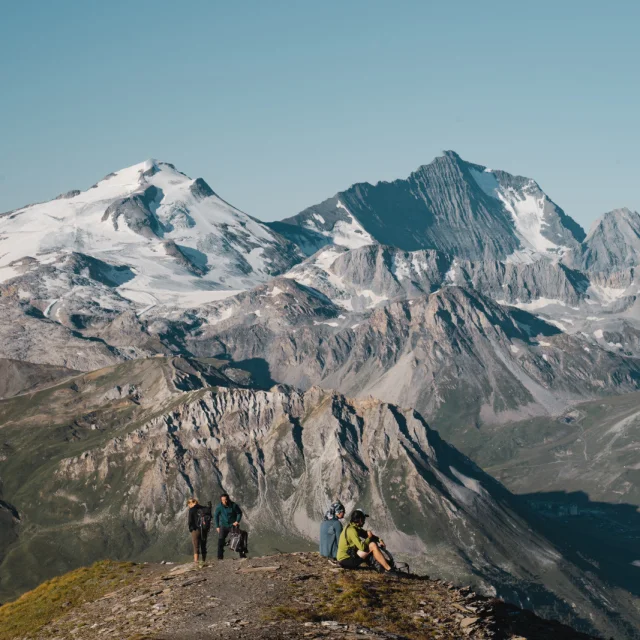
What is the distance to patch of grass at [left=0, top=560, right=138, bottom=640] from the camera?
70.3m

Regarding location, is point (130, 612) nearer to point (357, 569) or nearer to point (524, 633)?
point (357, 569)

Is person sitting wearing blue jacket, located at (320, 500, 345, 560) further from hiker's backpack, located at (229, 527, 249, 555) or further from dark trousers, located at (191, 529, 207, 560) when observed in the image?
dark trousers, located at (191, 529, 207, 560)

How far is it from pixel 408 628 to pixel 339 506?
12276 mm

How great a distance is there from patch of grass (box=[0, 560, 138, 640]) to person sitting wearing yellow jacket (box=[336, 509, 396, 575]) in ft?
64.1

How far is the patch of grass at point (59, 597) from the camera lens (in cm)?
7031

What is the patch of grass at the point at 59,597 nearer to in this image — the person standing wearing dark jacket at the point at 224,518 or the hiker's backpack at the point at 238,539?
the person standing wearing dark jacket at the point at 224,518

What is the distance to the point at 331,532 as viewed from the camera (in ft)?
229

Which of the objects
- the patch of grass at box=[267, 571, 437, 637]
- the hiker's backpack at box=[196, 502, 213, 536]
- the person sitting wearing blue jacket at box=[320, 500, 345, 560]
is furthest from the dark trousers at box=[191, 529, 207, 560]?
the patch of grass at box=[267, 571, 437, 637]

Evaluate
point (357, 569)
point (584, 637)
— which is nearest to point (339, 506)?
point (357, 569)

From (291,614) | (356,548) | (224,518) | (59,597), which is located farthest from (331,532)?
(59,597)

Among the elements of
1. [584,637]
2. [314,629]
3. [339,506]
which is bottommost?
[584,637]

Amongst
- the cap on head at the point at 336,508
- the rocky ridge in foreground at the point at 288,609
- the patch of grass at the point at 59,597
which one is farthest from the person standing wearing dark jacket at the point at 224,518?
the cap on head at the point at 336,508

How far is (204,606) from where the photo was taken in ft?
200

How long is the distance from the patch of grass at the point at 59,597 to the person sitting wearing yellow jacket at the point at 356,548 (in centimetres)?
1954
